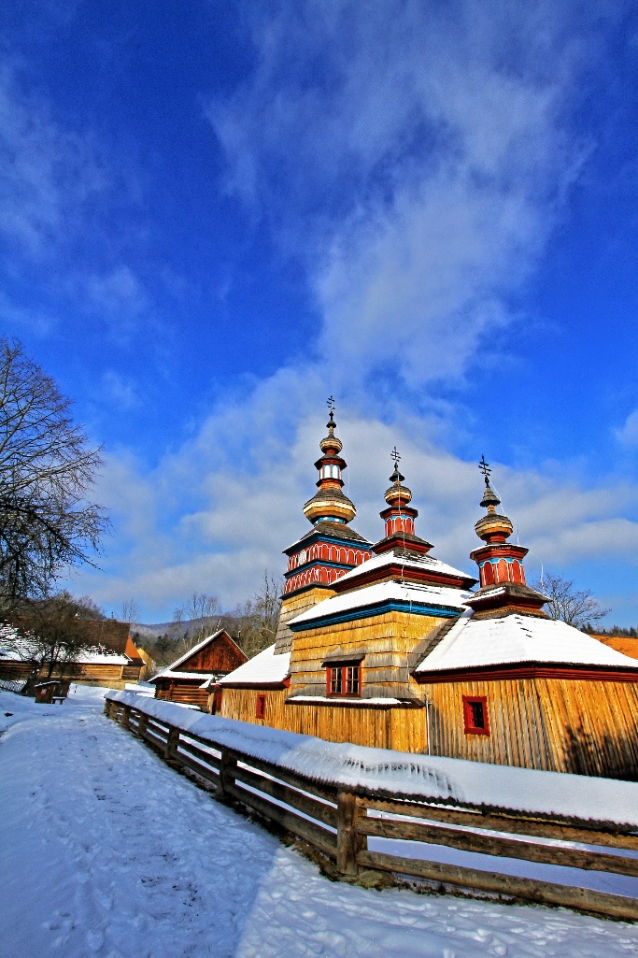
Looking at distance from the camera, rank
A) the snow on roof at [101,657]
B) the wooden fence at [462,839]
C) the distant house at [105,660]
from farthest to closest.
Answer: the snow on roof at [101,657] < the distant house at [105,660] < the wooden fence at [462,839]

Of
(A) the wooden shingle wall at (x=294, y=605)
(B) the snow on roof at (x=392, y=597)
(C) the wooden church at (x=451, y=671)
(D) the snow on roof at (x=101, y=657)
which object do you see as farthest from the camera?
(D) the snow on roof at (x=101, y=657)

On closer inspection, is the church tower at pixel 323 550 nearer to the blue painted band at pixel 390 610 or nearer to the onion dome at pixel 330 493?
the onion dome at pixel 330 493

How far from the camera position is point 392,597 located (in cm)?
1616

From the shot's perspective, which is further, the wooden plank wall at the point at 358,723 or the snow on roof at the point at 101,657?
the snow on roof at the point at 101,657

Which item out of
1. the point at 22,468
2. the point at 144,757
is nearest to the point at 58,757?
the point at 144,757

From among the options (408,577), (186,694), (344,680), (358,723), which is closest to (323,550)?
(408,577)

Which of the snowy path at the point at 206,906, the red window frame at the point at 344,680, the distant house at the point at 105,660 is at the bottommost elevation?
the snowy path at the point at 206,906

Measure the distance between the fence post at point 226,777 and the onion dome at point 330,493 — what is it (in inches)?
817

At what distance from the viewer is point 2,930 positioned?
12.7 ft

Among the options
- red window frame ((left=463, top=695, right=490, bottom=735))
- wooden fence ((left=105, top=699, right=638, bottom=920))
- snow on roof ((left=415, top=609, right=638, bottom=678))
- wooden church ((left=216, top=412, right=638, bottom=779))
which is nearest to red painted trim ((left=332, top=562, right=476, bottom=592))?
wooden church ((left=216, top=412, right=638, bottom=779))

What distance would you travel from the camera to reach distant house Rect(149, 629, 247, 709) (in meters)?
35.9

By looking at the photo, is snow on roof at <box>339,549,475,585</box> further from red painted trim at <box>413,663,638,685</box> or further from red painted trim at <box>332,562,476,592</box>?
red painted trim at <box>413,663,638,685</box>

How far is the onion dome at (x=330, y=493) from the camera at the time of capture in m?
29.9

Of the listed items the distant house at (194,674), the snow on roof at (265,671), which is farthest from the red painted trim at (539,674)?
the distant house at (194,674)
